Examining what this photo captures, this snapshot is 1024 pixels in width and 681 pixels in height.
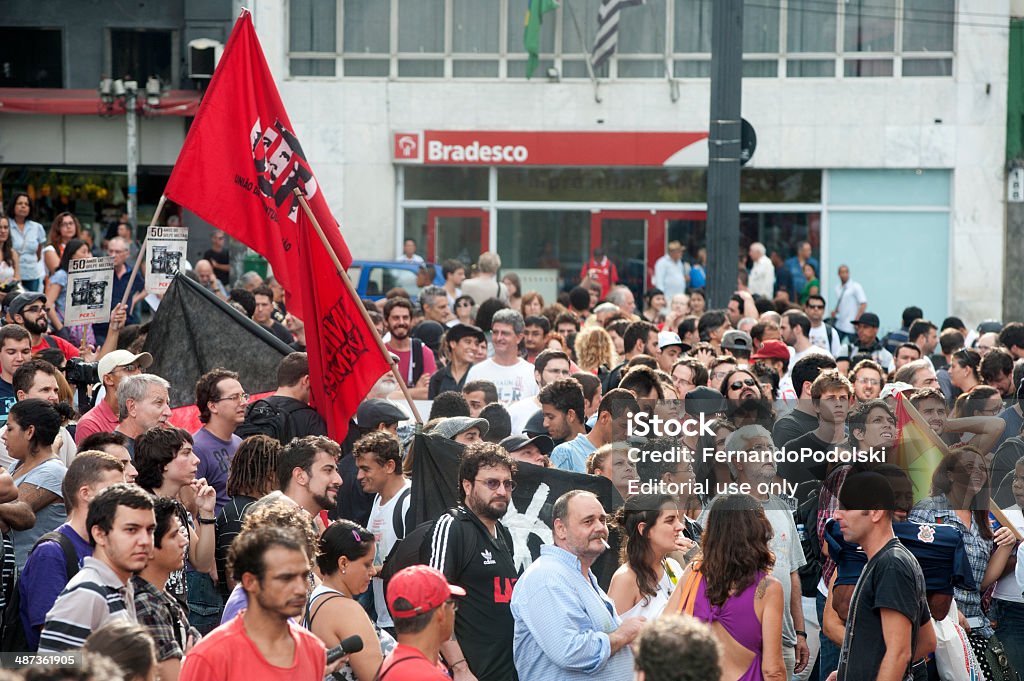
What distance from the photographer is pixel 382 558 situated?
7.57 meters

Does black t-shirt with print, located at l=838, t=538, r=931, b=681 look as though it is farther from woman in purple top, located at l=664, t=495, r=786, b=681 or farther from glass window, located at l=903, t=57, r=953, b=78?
glass window, located at l=903, t=57, r=953, b=78

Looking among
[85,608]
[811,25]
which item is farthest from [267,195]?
[811,25]

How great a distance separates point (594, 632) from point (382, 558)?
Answer: 1867mm

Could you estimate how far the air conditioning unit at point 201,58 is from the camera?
27.2 metres

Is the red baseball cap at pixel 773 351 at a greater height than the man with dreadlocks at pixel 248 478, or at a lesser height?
greater

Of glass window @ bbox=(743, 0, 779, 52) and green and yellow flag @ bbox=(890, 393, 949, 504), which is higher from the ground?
glass window @ bbox=(743, 0, 779, 52)

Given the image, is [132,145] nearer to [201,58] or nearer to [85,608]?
[201,58]

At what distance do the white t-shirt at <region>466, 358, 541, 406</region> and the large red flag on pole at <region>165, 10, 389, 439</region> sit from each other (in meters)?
1.67

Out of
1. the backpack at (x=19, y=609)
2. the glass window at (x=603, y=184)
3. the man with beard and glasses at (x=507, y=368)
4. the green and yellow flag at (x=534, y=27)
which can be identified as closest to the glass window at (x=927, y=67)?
the glass window at (x=603, y=184)

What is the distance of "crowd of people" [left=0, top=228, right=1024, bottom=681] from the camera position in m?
5.18

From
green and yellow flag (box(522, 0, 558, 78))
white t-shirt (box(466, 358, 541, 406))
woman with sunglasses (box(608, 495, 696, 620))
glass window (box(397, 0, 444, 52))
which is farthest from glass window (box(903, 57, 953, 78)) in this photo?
woman with sunglasses (box(608, 495, 696, 620))

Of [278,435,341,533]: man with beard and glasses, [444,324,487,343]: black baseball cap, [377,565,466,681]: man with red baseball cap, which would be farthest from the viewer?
[444,324,487,343]: black baseball cap

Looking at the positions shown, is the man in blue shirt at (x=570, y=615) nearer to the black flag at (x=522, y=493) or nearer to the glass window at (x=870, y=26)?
the black flag at (x=522, y=493)

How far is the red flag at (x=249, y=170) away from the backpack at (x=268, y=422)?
943 mm
